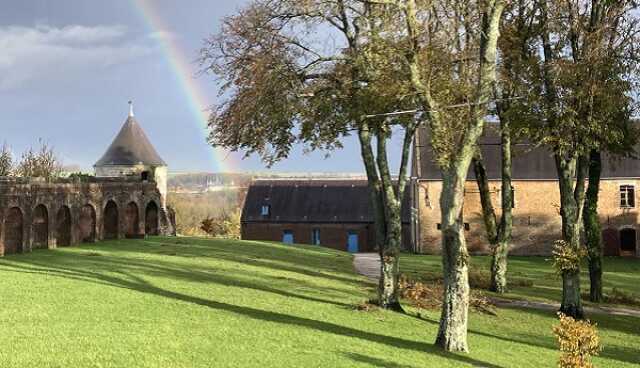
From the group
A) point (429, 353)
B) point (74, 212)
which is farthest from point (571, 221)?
point (74, 212)

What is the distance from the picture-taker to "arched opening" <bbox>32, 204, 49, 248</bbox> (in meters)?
29.4

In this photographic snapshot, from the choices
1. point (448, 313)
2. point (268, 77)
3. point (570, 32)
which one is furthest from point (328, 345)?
point (570, 32)

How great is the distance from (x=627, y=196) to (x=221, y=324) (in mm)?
44315

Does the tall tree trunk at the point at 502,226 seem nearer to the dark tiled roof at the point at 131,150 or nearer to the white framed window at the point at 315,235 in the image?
the white framed window at the point at 315,235

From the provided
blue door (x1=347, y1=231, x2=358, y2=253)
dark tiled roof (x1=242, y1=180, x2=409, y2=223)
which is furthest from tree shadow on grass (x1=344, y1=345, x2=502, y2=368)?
blue door (x1=347, y1=231, x2=358, y2=253)

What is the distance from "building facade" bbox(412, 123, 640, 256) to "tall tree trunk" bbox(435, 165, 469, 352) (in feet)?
116

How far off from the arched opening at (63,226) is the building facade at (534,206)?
27.7 metres

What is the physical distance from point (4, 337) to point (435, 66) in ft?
40.7

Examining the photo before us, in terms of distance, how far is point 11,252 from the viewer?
26.9m

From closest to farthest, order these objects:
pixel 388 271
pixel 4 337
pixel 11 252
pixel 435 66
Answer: pixel 4 337
pixel 435 66
pixel 388 271
pixel 11 252

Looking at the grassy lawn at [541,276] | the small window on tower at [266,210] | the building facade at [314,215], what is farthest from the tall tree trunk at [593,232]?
the small window on tower at [266,210]

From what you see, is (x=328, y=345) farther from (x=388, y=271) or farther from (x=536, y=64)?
(x=536, y=64)

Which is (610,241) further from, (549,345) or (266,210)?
(549,345)

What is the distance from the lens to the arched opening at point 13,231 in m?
26.7
